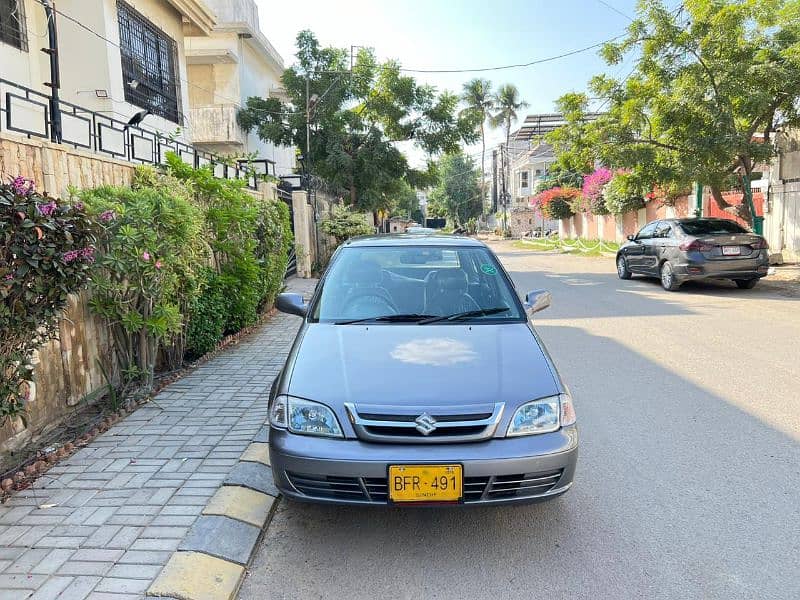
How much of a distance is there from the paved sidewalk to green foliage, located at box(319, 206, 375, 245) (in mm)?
12187

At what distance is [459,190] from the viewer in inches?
2466

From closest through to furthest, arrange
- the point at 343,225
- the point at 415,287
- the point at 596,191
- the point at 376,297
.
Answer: the point at 376,297 → the point at 415,287 → the point at 343,225 → the point at 596,191

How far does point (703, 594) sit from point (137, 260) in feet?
14.5

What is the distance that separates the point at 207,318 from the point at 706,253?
375 inches

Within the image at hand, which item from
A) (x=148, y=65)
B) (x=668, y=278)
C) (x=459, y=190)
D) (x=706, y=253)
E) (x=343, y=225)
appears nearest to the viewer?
(x=706, y=253)

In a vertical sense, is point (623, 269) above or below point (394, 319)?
below

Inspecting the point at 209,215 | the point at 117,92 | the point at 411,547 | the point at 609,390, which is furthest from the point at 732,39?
the point at 411,547

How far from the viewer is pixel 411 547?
3084mm

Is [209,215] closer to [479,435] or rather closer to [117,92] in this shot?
[479,435]

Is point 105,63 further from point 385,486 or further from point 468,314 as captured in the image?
point 385,486

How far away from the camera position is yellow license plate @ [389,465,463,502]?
9.14 feet

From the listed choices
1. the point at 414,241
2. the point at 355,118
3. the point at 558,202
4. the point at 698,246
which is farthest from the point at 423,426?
the point at 558,202

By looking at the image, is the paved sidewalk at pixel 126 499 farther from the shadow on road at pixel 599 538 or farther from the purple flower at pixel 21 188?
the purple flower at pixel 21 188

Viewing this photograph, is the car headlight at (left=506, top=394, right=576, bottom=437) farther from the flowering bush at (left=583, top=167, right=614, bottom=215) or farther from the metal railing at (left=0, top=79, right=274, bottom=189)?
the flowering bush at (left=583, top=167, right=614, bottom=215)
